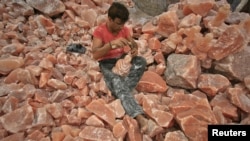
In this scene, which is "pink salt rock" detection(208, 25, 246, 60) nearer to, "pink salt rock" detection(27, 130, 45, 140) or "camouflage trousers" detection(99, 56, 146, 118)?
"camouflage trousers" detection(99, 56, 146, 118)

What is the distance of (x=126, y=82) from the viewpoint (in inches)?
98.3

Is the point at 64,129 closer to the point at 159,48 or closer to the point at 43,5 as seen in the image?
the point at 159,48

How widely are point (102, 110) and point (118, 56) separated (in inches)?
19.7

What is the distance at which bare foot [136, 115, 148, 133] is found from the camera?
7.20 feet

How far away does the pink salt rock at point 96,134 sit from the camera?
6.87 feet

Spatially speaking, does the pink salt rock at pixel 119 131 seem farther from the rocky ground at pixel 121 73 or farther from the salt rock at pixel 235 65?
the salt rock at pixel 235 65

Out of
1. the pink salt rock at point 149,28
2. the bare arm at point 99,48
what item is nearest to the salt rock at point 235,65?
the pink salt rock at point 149,28

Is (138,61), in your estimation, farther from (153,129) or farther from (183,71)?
(153,129)

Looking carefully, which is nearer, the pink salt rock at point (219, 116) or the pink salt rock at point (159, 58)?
the pink salt rock at point (219, 116)

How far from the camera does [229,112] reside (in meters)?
2.32

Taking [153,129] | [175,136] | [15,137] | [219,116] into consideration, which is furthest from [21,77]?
[219,116]

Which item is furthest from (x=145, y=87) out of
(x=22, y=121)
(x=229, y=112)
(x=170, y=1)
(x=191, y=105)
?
(x=170, y=1)

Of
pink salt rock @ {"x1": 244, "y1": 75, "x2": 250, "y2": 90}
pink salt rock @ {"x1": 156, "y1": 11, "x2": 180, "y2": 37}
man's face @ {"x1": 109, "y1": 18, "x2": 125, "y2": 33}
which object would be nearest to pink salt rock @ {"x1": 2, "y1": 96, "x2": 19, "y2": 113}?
man's face @ {"x1": 109, "y1": 18, "x2": 125, "y2": 33}

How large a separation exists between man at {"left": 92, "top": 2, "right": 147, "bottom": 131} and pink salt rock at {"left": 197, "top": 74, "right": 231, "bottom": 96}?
1.49 feet
